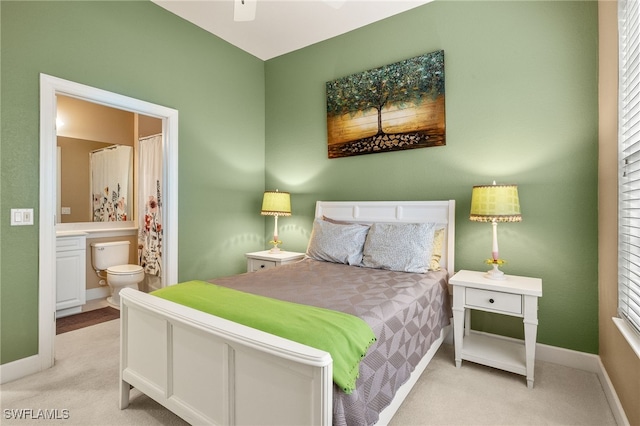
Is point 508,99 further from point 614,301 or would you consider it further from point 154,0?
point 154,0

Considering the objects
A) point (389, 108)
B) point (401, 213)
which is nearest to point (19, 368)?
point (401, 213)

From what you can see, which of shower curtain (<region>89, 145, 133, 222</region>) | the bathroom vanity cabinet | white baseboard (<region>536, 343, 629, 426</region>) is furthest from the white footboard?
shower curtain (<region>89, 145, 133, 222</region>)

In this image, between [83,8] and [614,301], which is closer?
[614,301]

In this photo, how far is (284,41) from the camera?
3.62 m

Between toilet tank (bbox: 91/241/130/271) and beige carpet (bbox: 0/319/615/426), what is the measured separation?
5.84 feet

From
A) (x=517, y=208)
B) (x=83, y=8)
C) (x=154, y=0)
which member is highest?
(x=154, y=0)

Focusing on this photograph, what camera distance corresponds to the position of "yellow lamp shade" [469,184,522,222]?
2180 mm

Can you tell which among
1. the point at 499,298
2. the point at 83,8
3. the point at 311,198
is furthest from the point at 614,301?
the point at 83,8

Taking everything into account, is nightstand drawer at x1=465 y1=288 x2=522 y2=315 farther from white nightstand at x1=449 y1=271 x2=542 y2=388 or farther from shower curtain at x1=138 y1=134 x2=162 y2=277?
shower curtain at x1=138 y1=134 x2=162 y2=277

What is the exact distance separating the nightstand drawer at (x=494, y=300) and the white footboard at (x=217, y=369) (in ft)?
5.15

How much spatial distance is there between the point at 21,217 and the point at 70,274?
5.34ft

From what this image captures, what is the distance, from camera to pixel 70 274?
3.51 m

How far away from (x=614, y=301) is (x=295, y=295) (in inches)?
75.6

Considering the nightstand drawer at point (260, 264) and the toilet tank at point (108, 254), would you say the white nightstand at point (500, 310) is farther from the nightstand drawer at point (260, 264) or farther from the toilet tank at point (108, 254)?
the toilet tank at point (108, 254)
